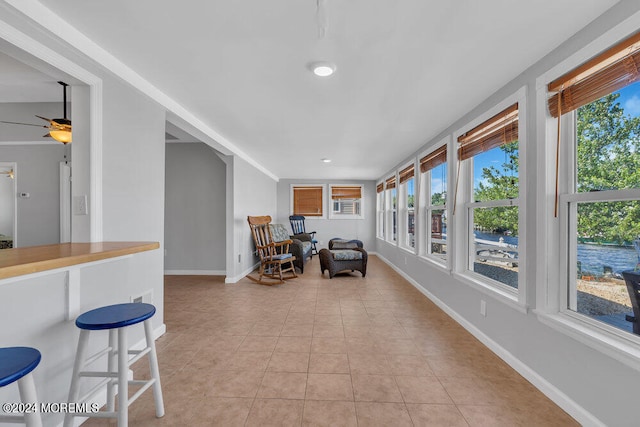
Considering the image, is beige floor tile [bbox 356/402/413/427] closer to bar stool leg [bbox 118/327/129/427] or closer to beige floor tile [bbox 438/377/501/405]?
beige floor tile [bbox 438/377/501/405]

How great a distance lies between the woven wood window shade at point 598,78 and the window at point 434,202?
65.7 inches

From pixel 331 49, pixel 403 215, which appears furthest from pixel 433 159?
pixel 331 49

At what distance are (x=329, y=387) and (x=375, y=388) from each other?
303mm

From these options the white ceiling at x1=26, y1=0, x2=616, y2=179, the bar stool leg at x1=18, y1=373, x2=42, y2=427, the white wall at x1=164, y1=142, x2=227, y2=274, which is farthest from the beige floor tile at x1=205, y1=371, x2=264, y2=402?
the white wall at x1=164, y1=142, x2=227, y2=274

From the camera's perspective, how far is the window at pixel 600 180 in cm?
145

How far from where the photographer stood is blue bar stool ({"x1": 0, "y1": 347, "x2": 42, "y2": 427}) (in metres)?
0.86

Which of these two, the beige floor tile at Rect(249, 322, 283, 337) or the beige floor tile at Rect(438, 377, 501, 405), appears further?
the beige floor tile at Rect(249, 322, 283, 337)

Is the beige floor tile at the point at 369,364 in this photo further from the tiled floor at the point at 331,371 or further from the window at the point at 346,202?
the window at the point at 346,202

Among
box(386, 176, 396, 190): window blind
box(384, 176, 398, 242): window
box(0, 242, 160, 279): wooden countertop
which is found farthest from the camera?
box(384, 176, 398, 242): window

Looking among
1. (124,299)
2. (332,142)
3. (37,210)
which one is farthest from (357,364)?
(37,210)

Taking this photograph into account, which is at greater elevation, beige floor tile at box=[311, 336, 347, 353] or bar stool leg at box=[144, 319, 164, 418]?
Answer: bar stool leg at box=[144, 319, 164, 418]

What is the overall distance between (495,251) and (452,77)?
1561 millimetres

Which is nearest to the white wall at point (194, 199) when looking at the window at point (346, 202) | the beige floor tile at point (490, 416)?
the window at point (346, 202)

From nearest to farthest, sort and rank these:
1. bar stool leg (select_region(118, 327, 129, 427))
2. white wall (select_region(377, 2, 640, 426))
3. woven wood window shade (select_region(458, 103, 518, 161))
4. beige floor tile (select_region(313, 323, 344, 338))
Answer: bar stool leg (select_region(118, 327, 129, 427)) → white wall (select_region(377, 2, 640, 426)) → woven wood window shade (select_region(458, 103, 518, 161)) → beige floor tile (select_region(313, 323, 344, 338))
